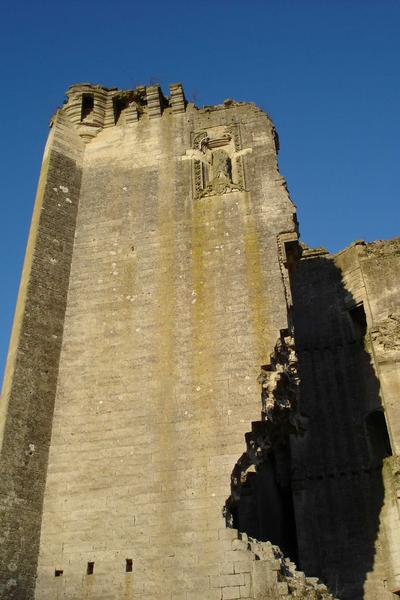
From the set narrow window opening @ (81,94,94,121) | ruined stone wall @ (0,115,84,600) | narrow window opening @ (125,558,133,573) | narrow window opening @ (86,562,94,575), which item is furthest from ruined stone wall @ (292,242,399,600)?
narrow window opening @ (81,94,94,121)

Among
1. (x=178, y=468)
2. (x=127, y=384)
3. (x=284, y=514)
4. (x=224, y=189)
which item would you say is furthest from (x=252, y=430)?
(x=284, y=514)

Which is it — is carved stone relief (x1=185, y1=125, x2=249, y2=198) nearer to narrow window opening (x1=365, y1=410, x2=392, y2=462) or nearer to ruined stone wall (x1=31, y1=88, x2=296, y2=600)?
ruined stone wall (x1=31, y1=88, x2=296, y2=600)

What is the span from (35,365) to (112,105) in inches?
258

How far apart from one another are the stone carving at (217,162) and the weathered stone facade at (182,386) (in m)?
0.04

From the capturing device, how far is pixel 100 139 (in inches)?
573

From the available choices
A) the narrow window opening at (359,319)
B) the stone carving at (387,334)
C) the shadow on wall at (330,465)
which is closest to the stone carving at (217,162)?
the shadow on wall at (330,465)

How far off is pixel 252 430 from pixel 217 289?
2.66 metres

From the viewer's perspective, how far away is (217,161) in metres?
13.5

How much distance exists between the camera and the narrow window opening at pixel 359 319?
55.9ft

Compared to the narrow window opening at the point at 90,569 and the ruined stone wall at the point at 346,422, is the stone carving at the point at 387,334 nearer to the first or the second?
the ruined stone wall at the point at 346,422

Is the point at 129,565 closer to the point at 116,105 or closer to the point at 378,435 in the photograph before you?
the point at 378,435

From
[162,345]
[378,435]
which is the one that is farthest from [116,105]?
[378,435]

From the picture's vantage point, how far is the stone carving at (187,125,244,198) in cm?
1308

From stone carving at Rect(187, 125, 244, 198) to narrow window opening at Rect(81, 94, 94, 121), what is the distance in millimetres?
2584
